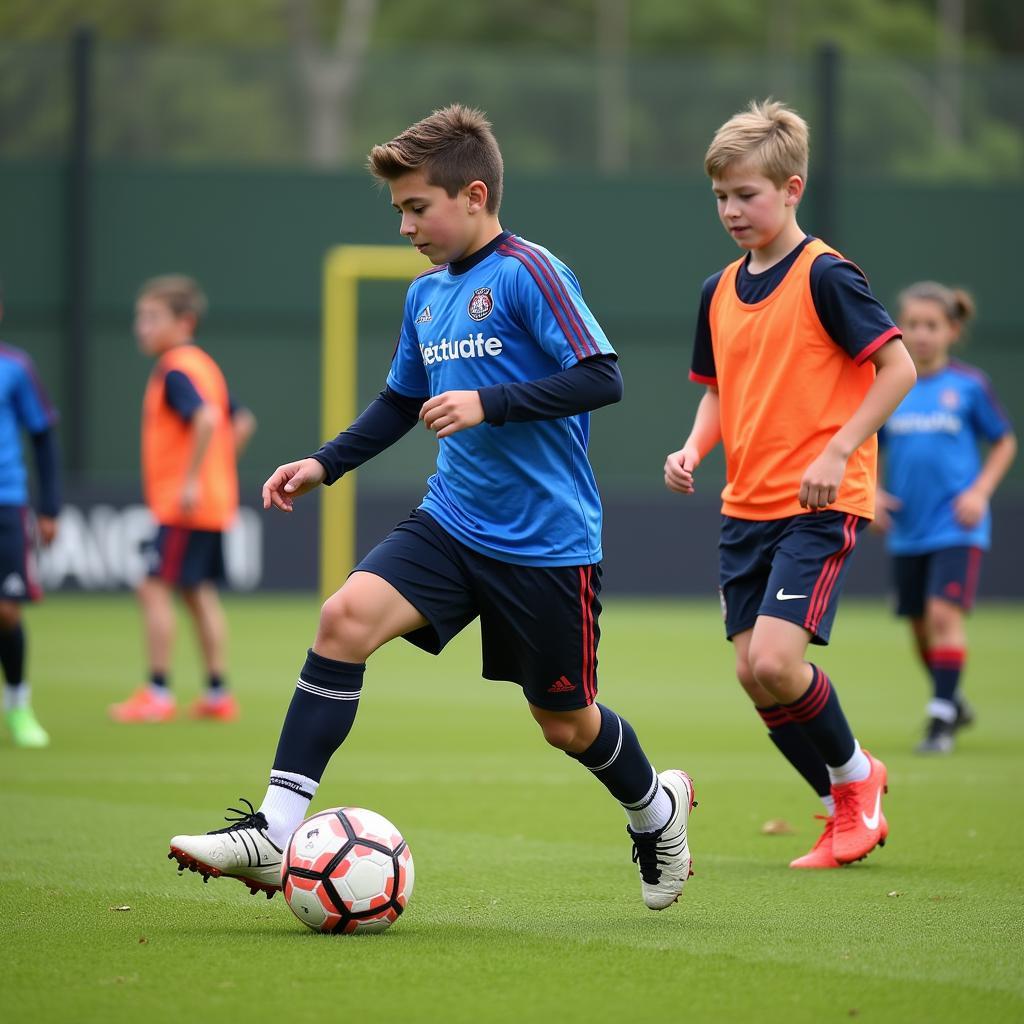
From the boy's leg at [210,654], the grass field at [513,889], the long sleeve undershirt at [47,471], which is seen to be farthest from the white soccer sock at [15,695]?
the boy's leg at [210,654]

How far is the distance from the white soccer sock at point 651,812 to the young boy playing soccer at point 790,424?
600mm

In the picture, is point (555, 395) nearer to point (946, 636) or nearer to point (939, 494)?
point (946, 636)

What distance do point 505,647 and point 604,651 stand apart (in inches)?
371

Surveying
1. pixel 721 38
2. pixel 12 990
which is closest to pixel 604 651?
pixel 12 990

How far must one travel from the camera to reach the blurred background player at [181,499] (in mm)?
A: 10062

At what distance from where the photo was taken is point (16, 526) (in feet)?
29.0

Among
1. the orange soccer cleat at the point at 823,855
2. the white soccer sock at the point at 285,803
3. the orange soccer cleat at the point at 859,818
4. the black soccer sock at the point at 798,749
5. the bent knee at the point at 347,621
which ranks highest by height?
the bent knee at the point at 347,621

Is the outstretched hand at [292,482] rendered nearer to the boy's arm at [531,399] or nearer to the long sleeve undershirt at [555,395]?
the long sleeve undershirt at [555,395]

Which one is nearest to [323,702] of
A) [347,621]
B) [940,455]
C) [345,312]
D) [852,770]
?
[347,621]

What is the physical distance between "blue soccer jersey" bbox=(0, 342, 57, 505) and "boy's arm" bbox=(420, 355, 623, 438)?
480 centimetres

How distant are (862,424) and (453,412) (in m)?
1.40

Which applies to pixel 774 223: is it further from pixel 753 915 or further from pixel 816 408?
pixel 753 915

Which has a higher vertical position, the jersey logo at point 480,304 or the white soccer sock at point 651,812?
the jersey logo at point 480,304

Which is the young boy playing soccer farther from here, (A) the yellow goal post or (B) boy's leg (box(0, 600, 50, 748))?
(A) the yellow goal post
